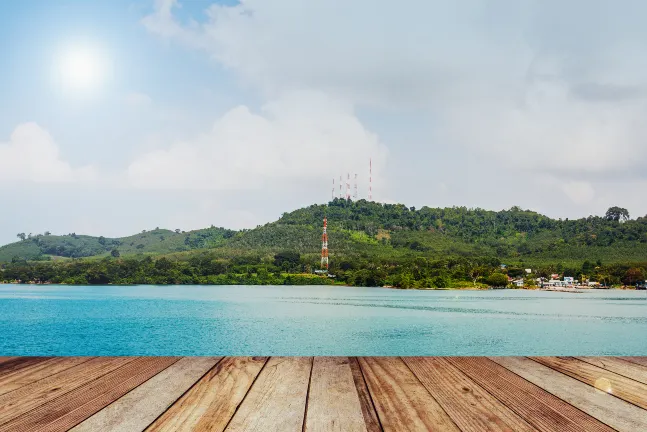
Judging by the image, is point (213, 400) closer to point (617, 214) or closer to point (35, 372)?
point (35, 372)

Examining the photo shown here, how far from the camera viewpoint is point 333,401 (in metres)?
1.91

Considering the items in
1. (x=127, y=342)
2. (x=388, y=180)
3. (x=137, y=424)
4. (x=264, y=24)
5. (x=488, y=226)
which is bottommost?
(x=127, y=342)

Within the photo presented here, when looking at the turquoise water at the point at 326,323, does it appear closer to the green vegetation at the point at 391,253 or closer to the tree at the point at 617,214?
the green vegetation at the point at 391,253

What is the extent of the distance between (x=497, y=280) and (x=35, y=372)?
3216 inches

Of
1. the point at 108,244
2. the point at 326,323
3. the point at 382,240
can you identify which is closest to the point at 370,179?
the point at 382,240

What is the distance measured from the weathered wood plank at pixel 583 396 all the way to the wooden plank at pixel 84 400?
1.60m

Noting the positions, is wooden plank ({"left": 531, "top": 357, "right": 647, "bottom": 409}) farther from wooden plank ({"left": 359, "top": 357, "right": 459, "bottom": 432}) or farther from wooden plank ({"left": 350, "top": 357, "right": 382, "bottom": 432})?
wooden plank ({"left": 350, "top": 357, "right": 382, "bottom": 432})

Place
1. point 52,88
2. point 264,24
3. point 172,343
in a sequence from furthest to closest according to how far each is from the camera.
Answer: point 52,88 < point 264,24 < point 172,343

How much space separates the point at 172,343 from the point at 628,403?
140 ft

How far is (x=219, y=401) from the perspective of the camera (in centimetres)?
195

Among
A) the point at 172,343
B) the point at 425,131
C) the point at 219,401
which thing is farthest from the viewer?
the point at 425,131

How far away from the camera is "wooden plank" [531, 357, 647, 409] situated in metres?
2.08

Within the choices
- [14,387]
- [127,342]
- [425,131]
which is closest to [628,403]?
[14,387]

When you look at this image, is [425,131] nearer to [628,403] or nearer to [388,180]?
[388,180]
